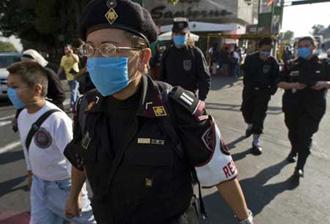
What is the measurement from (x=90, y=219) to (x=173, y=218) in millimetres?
1130

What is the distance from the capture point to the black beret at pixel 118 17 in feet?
5.37

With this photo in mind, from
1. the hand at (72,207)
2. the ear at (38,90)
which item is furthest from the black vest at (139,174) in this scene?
the ear at (38,90)

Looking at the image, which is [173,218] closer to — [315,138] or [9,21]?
[315,138]

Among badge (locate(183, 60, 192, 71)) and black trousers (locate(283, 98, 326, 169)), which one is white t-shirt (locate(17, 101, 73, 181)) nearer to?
badge (locate(183, 60, 192, 71))

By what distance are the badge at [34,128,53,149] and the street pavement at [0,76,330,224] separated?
5.65ft

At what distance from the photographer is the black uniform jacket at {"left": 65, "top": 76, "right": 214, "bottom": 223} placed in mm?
1615

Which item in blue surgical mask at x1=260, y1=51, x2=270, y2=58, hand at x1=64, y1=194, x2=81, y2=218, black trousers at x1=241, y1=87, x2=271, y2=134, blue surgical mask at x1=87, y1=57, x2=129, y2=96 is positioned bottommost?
black trousers at x1=241, y1=87, x2=271, y2=134

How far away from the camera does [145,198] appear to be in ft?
5.46

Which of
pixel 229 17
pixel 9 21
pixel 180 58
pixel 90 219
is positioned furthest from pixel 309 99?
pixel 229 17

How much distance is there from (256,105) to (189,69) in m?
1.66

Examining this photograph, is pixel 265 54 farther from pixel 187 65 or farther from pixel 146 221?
pixel 146 221

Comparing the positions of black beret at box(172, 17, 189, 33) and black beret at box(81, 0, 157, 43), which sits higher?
black beret at box(81, 0, 157, 43)

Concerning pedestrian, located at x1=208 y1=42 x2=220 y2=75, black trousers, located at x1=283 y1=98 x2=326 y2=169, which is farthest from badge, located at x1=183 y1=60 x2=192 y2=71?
pedestrian, located at x1=208 y1=42 x2=220 y2=75

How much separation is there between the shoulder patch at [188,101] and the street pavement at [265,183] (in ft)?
8.43
